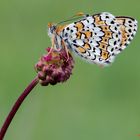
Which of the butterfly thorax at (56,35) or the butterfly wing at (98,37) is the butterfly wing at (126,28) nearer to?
the butterfly wing at (98,37)

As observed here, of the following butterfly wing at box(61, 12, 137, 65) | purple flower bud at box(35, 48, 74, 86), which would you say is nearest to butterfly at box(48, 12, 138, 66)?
butterfly wing at box(61, 12, 137, 65)

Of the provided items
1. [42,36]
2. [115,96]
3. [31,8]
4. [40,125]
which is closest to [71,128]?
[40,125]

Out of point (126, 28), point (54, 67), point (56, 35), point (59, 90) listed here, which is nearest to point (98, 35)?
point (126, 28)

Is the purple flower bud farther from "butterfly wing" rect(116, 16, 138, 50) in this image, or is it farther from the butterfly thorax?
"butterfly wing" rect(116, 16, 138, 50)

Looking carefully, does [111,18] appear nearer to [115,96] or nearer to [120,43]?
[120,43]

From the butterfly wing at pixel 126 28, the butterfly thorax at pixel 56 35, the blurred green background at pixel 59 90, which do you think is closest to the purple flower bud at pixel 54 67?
the butterfly thorax at pixel 56 35

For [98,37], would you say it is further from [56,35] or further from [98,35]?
[56,35]
